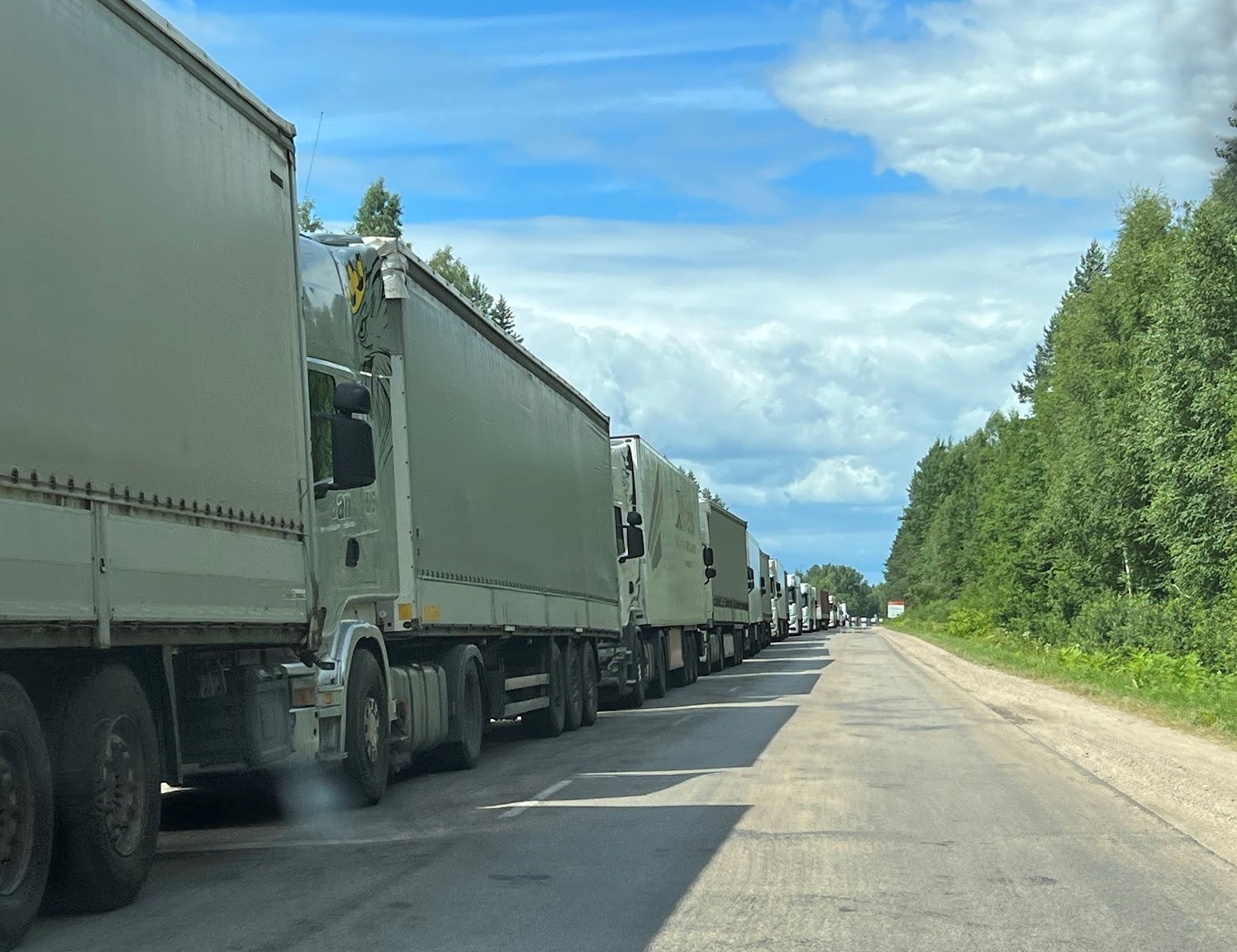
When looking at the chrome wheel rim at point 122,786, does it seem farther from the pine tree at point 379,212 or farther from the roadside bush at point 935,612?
the roadside bush at point 935,612

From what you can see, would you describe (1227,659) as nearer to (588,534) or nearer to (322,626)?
(588,534)

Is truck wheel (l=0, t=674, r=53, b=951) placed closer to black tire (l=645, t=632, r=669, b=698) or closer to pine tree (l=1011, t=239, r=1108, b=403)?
black tire (l=645, t=632, r=669, b=698)

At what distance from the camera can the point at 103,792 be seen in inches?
295

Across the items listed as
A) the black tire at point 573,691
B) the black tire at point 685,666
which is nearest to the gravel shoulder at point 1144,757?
the black tire at point 573,691

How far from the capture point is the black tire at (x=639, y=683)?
25.6 meters

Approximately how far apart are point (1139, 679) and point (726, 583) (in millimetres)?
15027

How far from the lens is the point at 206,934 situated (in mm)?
7125

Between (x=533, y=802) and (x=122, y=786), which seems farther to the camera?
(x=533, y=802)

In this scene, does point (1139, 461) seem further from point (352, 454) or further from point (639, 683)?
point (352, 454)

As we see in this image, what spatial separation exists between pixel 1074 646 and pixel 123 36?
4074cm

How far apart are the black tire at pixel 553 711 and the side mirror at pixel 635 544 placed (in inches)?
246

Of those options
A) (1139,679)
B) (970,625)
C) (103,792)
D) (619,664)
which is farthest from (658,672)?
(970,625)

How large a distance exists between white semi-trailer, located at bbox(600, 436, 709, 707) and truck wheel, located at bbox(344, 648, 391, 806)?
10830mm

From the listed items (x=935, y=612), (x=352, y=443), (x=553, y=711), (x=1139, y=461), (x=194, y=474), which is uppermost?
(x=1139, y=461)
